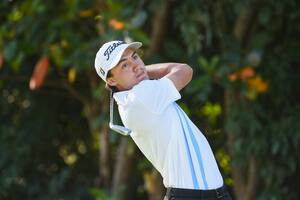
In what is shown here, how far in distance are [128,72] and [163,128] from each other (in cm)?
30

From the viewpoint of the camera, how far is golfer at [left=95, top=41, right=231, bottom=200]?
12.1ft

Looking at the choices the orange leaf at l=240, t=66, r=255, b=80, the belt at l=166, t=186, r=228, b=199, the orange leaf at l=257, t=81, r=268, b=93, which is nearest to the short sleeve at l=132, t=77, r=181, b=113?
the belt at l=166, t=186, r=228, b=199

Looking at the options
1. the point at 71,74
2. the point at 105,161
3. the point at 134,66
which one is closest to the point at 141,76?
the point at 134,66

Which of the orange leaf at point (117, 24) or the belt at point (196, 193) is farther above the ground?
the orange leaf at point (117, 24)

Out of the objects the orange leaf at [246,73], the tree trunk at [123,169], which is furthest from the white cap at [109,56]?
the tree trunk at [123,169]

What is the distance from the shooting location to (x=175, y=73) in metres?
3.95

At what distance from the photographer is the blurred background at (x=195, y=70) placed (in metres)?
6.28

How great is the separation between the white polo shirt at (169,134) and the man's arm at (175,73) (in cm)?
18

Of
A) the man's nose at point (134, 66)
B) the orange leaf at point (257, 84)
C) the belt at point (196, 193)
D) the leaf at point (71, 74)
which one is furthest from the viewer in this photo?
the leaf at point (71, 74)

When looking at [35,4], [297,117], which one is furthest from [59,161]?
[297,117]

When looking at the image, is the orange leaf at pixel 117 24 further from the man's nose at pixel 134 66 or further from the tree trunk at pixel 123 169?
the man's nose at pixel 134 66

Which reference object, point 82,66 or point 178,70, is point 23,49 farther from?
point 178,70

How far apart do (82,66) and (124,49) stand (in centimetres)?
278

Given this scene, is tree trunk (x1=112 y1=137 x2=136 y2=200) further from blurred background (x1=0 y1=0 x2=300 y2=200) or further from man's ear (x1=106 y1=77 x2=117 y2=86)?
man's ear (x1=106 y1=77 x2=117 y2=86)
